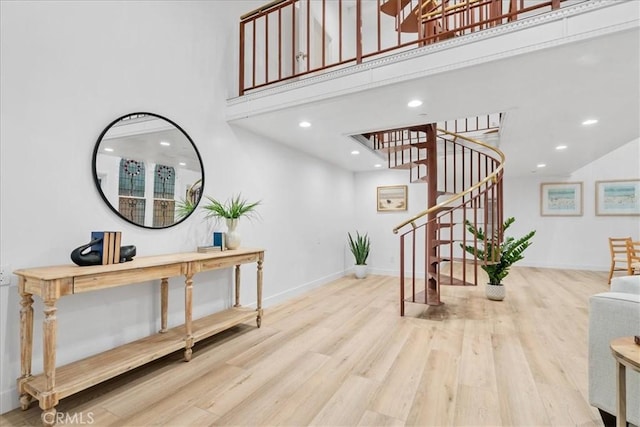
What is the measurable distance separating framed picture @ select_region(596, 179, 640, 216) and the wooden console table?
7575 millimetres

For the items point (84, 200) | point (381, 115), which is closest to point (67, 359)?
point (84, 200)

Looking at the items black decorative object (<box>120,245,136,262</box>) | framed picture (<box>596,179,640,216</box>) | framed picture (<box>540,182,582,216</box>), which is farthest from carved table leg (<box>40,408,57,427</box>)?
framed picture (<box>596,179,640,216</box>)

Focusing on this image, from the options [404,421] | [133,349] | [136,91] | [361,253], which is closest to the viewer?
[404,421]

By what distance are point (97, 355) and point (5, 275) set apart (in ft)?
2.53

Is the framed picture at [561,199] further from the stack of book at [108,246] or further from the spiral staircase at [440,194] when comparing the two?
the stack of book at [108,246]

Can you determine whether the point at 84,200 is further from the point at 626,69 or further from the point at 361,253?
the point at 361,253

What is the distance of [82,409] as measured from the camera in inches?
69.4

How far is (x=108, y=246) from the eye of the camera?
78.4 inches

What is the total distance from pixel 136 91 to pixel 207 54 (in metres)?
0.94

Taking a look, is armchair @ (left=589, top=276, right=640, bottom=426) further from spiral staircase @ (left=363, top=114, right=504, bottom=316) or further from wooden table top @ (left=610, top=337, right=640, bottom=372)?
spiral staircase @ (left=363, top=114, right=504, bottom=316)

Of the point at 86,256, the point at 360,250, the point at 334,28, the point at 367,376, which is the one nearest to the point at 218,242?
the point at 86,256

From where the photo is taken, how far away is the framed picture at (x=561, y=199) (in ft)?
20.9

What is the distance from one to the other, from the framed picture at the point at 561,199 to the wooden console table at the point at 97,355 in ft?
23.0

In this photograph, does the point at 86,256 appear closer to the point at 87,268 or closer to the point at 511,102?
the point at 87,268
